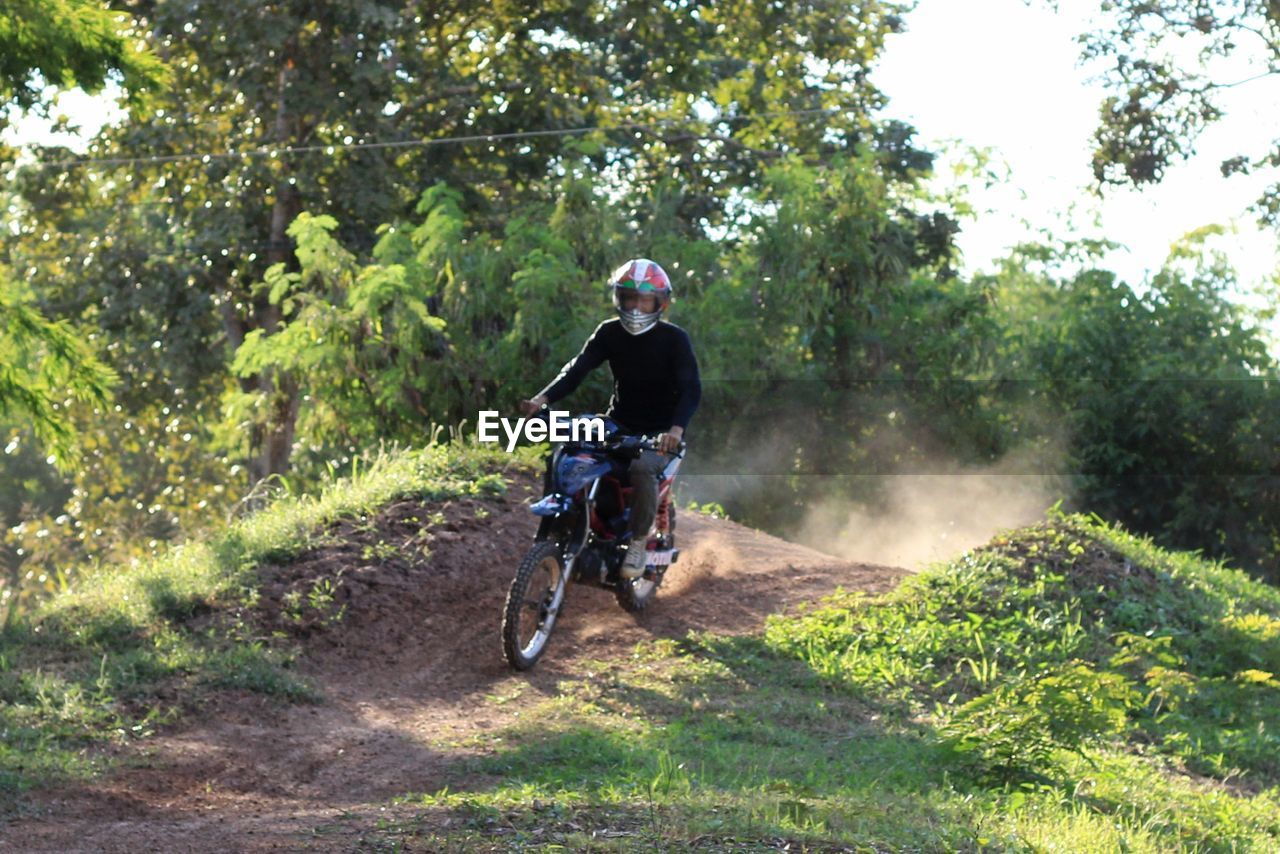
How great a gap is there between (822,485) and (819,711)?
12843 millimetres

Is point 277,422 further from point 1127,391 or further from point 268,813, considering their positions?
point 268,813

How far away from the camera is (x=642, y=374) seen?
1062 centimetres

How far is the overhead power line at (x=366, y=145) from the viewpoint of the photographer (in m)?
24.5

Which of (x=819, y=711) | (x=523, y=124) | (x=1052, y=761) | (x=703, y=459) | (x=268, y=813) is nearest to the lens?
(x=268, y=813)

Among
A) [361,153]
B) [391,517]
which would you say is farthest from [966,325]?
[391,517]

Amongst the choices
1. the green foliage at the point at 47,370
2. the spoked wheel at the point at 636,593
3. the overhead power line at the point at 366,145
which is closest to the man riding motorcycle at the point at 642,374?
the spoked wheel at the point at 636,593

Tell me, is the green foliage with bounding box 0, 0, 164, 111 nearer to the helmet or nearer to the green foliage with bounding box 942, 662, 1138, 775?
the helmet

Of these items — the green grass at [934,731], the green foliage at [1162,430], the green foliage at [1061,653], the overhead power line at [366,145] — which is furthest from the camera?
the green foliage at [1162,430]

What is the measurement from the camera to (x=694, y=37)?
87.5ft

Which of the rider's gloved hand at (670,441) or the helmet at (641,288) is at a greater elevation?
the helmet at (641,288)

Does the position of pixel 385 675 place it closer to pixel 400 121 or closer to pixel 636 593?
pixel 636 593

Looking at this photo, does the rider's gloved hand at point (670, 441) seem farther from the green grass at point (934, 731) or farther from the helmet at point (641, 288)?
the green grass at point (934, 731)

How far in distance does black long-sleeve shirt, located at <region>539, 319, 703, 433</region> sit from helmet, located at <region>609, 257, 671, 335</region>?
93 millimetres

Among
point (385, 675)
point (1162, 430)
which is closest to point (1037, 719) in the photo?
point (385, 675)
